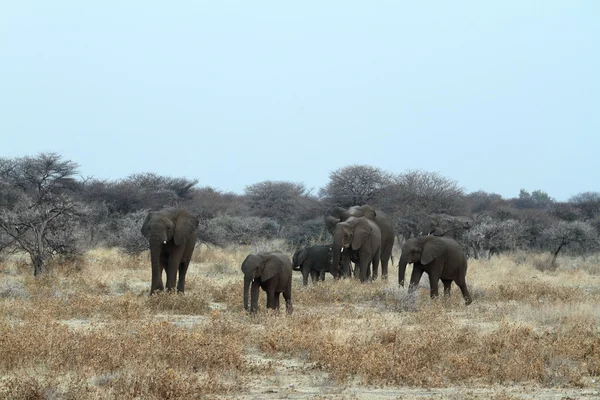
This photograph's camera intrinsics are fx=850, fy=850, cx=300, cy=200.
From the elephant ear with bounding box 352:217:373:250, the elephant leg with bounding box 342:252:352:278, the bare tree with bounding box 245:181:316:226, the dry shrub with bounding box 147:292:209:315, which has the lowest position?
the dry shrub with bounding box 147:292:209:315

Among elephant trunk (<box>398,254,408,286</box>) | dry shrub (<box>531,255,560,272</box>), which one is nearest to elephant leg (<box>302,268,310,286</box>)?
elephant trunk (<box>398,254,408,286</box>)

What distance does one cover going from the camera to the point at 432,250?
17141 mm

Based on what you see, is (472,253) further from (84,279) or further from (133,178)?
(133,178)

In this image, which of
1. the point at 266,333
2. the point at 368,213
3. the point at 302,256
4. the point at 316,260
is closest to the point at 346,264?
the point at 316,260

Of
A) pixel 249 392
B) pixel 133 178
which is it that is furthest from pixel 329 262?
pixel 133 178

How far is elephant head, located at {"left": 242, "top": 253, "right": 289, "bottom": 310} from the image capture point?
14.1 metres

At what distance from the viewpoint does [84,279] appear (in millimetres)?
18719

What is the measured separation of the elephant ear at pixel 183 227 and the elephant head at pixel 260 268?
8.51 feet

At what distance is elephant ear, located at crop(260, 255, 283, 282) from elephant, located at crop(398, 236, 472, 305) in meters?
3.77

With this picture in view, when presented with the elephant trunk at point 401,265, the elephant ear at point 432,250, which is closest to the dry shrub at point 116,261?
the elephant trunk at point 401,265

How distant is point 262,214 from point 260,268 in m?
37.1

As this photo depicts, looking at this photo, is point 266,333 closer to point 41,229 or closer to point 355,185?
point 41,229

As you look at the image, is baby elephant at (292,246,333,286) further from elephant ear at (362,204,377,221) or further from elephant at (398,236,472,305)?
elephant at (398,236,472,305)

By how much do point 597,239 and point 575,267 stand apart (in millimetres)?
6557
